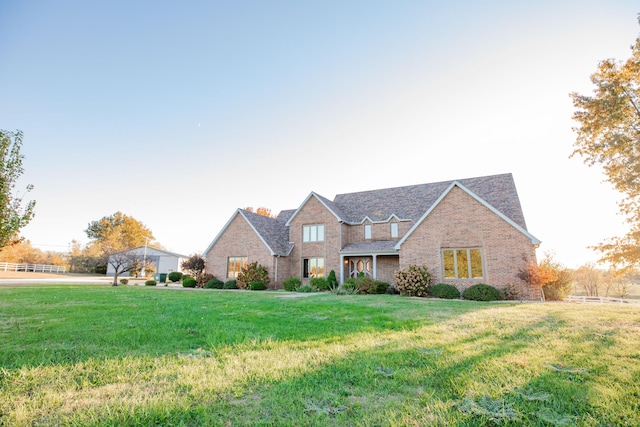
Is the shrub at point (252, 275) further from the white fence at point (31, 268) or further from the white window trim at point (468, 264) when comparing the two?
the white fence at point (31, 268)

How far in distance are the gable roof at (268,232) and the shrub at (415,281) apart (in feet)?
34.7

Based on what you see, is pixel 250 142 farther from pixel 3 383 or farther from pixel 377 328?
pixel 3 383

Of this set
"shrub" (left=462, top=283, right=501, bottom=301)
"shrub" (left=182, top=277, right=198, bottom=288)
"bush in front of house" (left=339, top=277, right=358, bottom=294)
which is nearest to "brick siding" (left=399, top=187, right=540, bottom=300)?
"shrub" (left=462, top=283, right=501, bottom=301)

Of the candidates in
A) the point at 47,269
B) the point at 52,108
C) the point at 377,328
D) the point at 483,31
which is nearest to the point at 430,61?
the point at 483,31

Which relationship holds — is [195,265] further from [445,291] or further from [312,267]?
[445,291]

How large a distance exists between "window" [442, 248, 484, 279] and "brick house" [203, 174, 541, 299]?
53 millimetres

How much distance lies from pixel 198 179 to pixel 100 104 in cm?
1108

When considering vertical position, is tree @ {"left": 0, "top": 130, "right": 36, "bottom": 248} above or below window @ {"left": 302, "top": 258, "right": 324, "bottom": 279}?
above

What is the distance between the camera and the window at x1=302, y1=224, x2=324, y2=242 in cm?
2523

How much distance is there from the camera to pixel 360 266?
24.0 m

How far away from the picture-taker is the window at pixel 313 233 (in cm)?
2523

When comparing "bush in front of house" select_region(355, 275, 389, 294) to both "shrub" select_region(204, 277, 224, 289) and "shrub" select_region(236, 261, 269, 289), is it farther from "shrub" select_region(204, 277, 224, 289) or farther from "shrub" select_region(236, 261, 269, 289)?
"shrub" select_region(204, 277, 224, 289)

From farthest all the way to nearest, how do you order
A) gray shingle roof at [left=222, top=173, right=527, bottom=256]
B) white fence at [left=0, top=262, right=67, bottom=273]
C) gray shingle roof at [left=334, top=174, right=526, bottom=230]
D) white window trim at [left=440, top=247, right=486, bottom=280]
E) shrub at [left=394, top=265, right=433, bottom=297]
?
1. white fence at [left=0, top=262, right=67, bottom=273]
2. gray shingle roof at [left=222, top=173, right=527, bottom=256]
3. gray shingle roof at [left=334, top=174, right=526, bottom=230]
4. shrub at [left=394, top=265, right=433, bottom=297]
5. white window trim at [left=440, top=247, right=486, bottom=280]

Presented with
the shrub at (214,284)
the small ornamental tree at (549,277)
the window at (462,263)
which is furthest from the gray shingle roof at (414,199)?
the shrub at (214,284)
